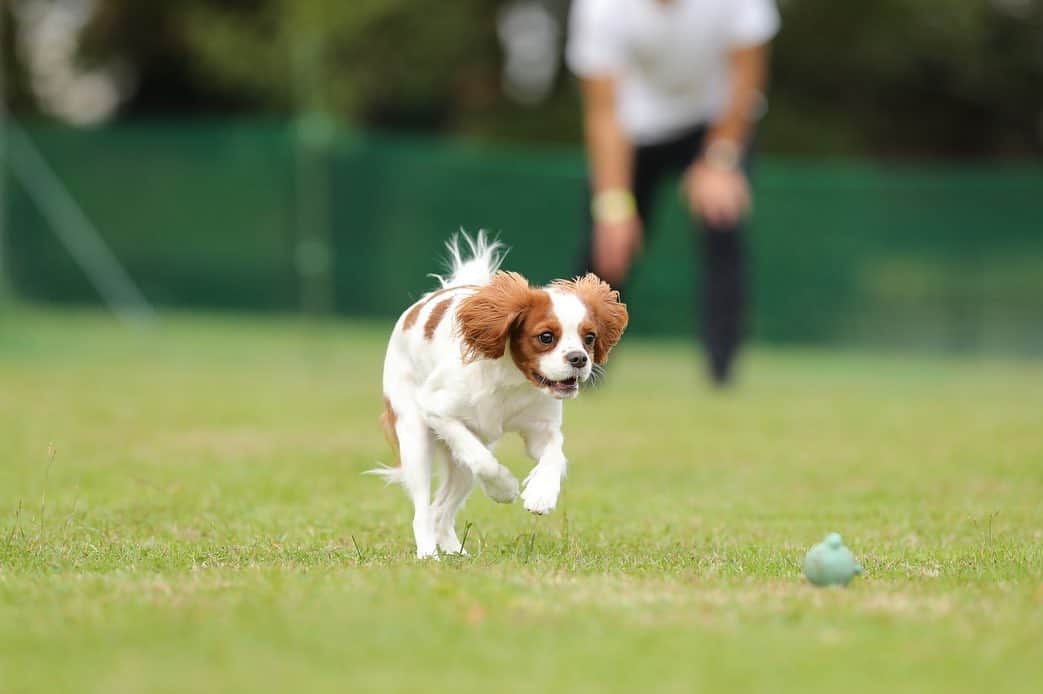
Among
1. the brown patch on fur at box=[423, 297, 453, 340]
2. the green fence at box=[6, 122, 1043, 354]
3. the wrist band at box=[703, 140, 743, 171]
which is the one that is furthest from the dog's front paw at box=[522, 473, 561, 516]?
the green fence at box=[6, 122, 1043, 354]

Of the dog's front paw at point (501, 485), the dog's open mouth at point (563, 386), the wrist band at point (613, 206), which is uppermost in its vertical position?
the wrist band at point (613, 206)

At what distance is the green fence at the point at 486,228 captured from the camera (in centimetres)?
1800

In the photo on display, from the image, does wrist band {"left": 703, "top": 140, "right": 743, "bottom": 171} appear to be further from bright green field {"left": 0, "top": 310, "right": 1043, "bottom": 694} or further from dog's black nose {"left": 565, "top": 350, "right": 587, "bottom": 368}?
dog's black nose {"left": 565, "top": 350, "right": 587, "bottom": 368}

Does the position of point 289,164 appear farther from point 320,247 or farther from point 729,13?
Answer: point 729,13

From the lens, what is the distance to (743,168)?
10797mm

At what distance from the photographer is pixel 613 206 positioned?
9.95 m

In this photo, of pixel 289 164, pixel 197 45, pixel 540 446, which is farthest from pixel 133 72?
pixel 540 446

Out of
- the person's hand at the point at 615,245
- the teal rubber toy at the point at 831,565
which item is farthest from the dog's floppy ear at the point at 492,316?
the person's hand at the point at 615,245

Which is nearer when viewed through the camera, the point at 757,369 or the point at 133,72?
the point at 757,369

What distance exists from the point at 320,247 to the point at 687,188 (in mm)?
8633

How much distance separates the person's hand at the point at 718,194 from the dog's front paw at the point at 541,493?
→ 230 inches

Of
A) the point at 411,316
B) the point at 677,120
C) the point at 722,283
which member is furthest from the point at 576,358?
the point at 677,120

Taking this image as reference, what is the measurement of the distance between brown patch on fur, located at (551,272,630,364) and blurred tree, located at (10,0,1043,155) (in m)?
18.1

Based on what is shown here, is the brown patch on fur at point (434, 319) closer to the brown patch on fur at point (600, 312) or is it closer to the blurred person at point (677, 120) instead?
the brown patch on fur at point (600, 312)
